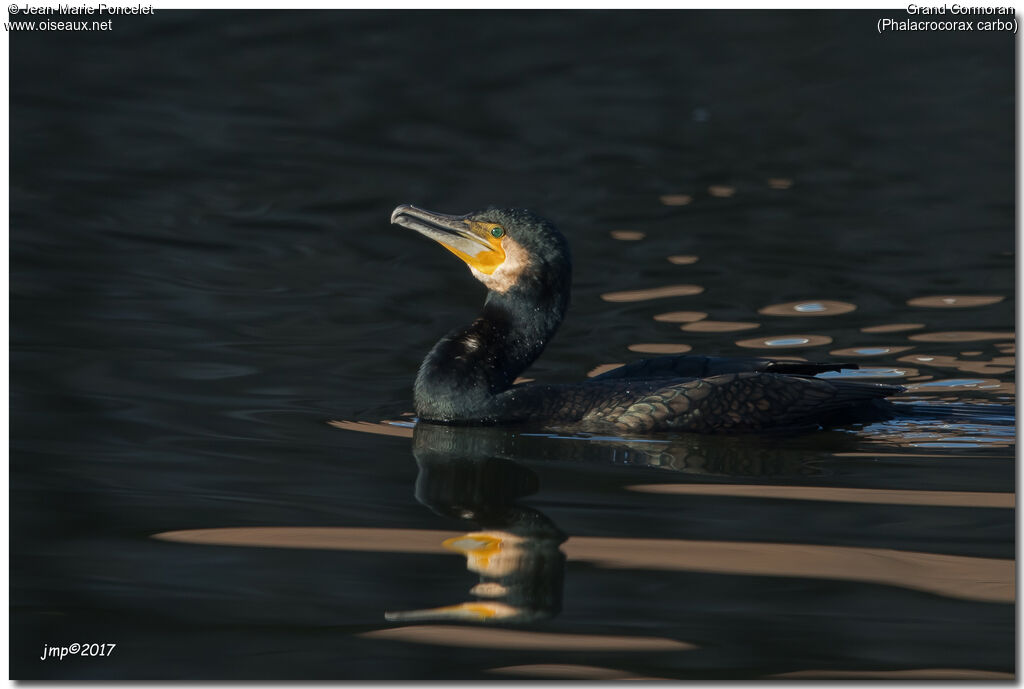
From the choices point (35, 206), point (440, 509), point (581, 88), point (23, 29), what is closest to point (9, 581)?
point (440, 509)

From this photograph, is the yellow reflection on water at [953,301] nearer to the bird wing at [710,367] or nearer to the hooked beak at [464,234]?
the bird wing at [710,367]

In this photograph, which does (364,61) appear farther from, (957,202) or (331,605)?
(331,605)

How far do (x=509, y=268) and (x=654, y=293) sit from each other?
2985mm

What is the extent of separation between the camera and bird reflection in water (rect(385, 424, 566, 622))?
13.6 feet

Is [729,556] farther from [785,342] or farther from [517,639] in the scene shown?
[785,342]

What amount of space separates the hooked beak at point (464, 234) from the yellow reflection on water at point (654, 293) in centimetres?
276

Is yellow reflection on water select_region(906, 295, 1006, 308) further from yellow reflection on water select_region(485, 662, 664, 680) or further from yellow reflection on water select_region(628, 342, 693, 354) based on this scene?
yellow reflection on water select_region(485, 662, 664, 680)

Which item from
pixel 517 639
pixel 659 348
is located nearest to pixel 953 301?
pixel 659 348

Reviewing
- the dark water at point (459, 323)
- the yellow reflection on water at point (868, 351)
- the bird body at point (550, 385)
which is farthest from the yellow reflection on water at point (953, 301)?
the bird body at point (550, 385)

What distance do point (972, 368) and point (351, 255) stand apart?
4.76 meters

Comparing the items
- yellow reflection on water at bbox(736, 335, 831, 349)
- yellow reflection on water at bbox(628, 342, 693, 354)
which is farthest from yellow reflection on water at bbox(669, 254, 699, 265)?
yellow reflection on water at bbox(628, 342, 693, 354)

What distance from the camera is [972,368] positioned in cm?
753

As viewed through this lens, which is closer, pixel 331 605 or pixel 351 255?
pixel 331 605

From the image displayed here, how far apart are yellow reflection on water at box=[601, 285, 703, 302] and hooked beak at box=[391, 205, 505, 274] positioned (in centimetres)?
276
